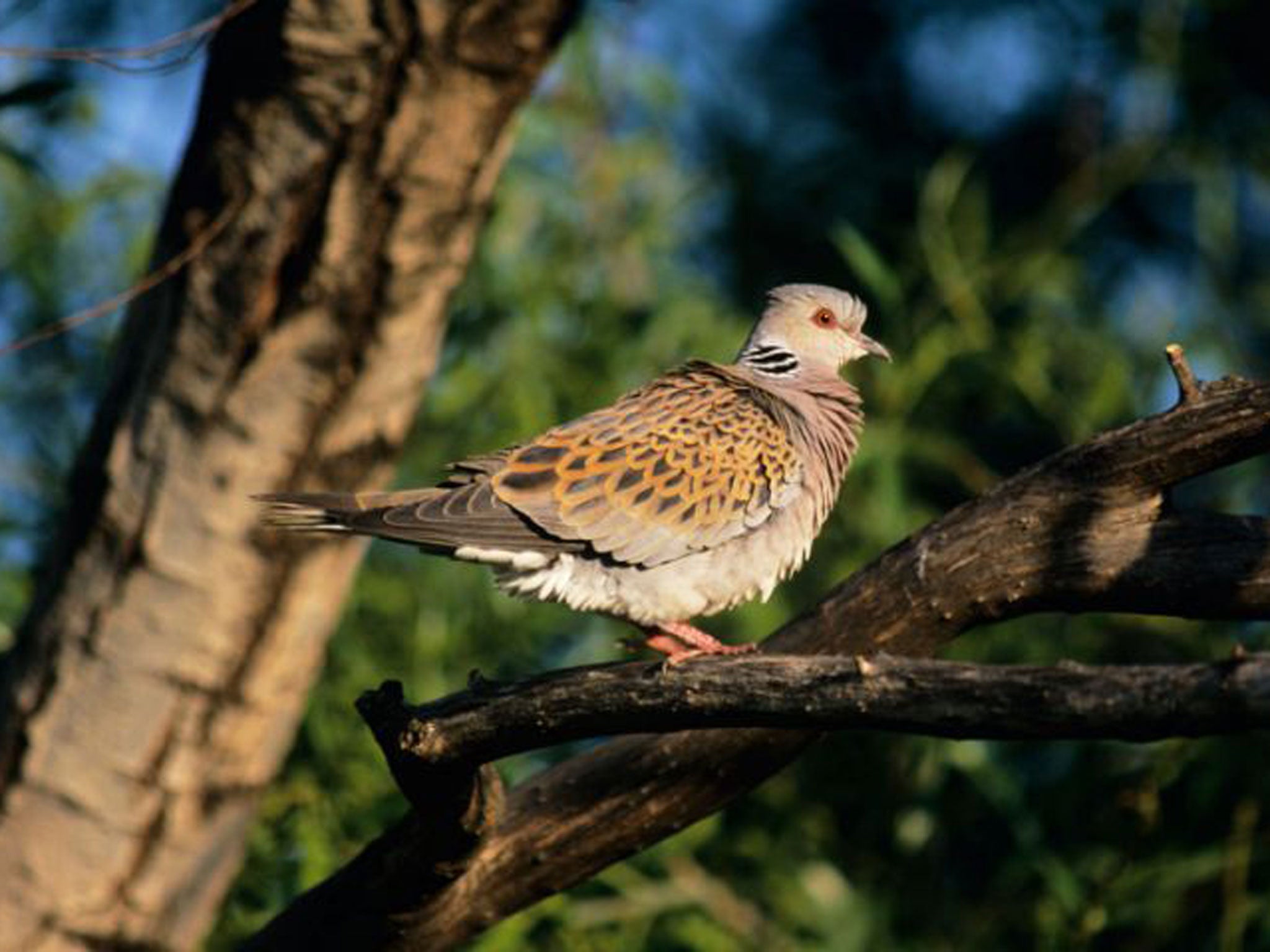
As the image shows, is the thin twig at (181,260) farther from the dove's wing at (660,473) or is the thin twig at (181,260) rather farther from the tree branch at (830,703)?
the tree branch at (830,703)

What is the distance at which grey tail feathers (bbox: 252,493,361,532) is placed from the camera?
10.9 ft

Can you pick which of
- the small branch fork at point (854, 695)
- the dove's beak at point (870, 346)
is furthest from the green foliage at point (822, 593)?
the small branch fork at point (854, 695)

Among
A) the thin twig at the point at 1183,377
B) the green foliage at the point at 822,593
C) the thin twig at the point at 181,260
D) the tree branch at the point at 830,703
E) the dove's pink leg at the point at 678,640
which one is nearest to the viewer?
the tree branch at the point at 830,703

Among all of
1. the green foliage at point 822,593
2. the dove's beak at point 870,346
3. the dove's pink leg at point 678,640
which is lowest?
the green foliage at point 822,593

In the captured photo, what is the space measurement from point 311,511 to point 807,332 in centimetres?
150

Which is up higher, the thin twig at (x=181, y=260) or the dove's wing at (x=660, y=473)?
the thin twig at (x=181, y=260)

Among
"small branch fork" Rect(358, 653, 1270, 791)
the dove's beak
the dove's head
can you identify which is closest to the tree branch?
"small branch fork" Rect(358, 653, 1270, 791)

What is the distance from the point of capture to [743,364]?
177 inches

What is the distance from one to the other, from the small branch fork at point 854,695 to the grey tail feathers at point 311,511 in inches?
14.3

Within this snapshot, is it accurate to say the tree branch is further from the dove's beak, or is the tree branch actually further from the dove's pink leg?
the dove's beak

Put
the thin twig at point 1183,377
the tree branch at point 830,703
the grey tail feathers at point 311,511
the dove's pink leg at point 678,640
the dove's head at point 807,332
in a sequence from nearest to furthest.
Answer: the tree branch at point 830,703, the thin twig at point 1183,377, the grey tail feathers at point 311,511, the dove's pink leg at point 678,640, the dove's head at point 807,332

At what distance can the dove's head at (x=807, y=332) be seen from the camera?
4.46 meters

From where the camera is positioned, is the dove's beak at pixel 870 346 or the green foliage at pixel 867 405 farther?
the green foliage at pixel 867 405

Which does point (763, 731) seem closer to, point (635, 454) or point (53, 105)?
point (635, 454)
